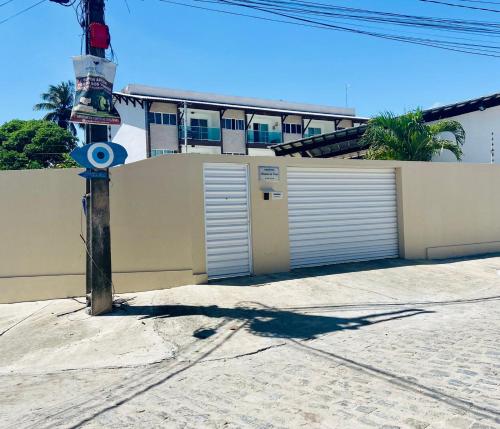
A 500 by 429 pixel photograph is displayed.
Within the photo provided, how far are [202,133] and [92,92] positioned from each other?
27.2 m

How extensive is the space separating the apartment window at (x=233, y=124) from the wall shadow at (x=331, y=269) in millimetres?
25658

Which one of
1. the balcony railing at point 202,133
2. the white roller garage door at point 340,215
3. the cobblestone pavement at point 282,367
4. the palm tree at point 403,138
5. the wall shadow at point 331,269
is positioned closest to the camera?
the cobblestone pavement at point 282,367

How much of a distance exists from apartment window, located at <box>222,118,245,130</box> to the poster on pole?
2790cm

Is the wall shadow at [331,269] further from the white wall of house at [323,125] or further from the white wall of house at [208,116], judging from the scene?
the white wall of house at [323,125]

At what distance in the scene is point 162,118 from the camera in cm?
3212

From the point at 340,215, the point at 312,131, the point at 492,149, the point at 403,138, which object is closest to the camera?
the point at 340,215

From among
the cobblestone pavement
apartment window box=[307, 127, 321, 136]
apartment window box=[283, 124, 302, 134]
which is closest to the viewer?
A: the cobblestone pavement

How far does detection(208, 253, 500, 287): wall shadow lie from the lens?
870 cm

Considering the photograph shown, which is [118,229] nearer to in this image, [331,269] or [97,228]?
[97,228]

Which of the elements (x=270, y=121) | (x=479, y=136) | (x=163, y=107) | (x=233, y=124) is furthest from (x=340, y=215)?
(x=270, y=121)

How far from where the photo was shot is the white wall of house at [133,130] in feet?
104

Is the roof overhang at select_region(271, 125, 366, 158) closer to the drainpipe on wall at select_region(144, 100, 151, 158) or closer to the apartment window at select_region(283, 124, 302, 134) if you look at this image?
the drainpipe on wall at select_region(144, 100, 151, 158)

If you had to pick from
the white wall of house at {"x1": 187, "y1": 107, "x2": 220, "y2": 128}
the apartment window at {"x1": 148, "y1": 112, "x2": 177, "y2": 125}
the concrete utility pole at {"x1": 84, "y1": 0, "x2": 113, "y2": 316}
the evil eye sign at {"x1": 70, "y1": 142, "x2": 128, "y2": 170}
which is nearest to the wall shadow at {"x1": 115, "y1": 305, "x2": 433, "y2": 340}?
the concrete utility pole at {"x1": 84, "y1": 0, "x2": 113, "y2": 316}

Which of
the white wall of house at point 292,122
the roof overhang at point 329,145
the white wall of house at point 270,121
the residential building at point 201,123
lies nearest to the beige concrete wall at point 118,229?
the roof overhang at point 329,145
